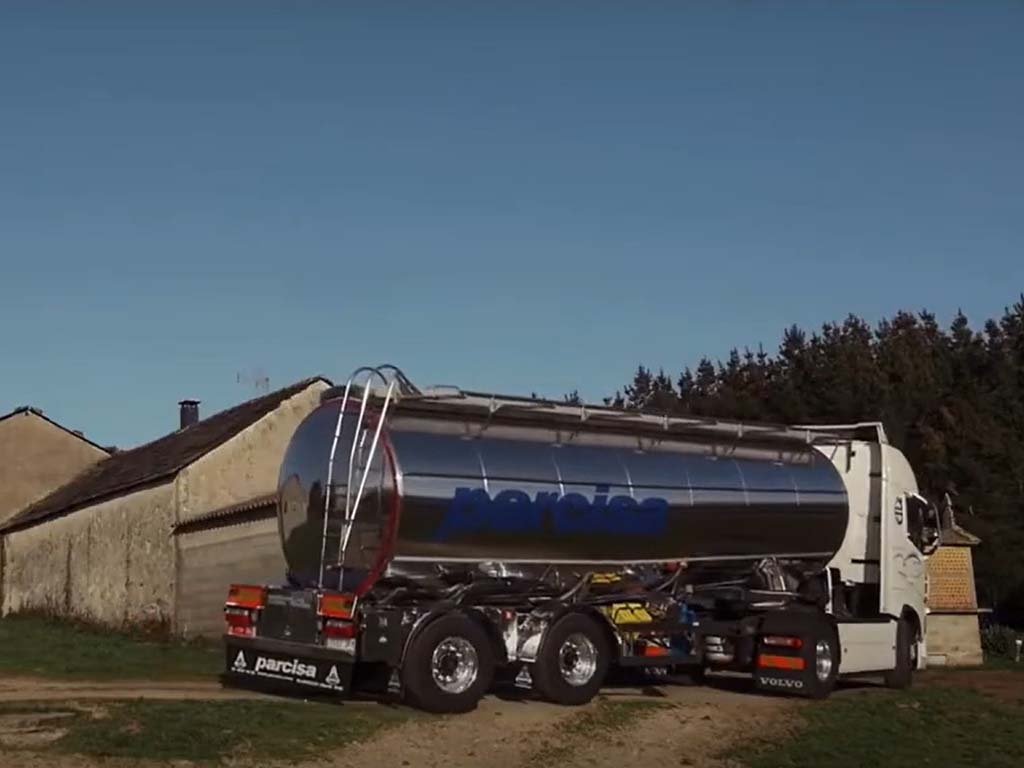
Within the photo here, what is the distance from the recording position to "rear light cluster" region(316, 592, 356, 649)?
50.1 ft

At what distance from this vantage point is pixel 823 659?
19.8 meters

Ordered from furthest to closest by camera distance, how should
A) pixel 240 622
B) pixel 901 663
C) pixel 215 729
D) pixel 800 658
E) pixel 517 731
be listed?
pixel 901 663
pixel 800 658
pixel 240 622
pixel 517 731
pixel 215 729

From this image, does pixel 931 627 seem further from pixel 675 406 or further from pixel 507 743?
pixel 675 406

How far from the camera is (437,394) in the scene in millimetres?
16359

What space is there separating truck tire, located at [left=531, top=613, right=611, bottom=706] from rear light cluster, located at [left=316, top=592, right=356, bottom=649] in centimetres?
235

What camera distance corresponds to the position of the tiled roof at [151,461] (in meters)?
33.4

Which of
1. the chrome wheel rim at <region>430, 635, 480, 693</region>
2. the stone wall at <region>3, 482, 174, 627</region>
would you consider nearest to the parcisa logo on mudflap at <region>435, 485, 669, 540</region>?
the chrome wheel rim at <region>430, 635, 480, 693</region>

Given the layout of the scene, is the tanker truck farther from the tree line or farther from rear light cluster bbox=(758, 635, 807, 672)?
the tree line

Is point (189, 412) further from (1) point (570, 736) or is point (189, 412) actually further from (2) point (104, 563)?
(1) point (570, 736)

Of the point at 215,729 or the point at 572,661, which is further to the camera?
the point at 572,661

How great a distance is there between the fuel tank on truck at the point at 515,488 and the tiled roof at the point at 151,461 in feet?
52.7

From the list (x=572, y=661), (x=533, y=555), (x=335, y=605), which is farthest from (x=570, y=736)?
(x=335, y=605)

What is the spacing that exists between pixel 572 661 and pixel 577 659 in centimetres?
8

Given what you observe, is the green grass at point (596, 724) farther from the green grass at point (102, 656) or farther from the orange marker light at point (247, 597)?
the green grass at point (102, 656)
